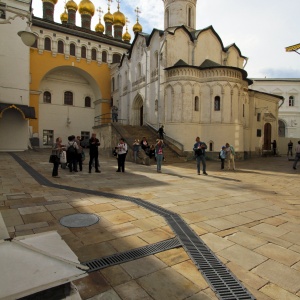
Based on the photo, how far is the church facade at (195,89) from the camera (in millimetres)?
20656

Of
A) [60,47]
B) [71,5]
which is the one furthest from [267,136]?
[71,5]

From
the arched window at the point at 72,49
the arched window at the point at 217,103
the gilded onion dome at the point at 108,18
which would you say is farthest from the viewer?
the gilded onion dome at the point at 108,18

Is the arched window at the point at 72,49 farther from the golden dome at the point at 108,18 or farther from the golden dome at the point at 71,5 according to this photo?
the golden dome at the point at 108,18

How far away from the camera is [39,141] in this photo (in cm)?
2970

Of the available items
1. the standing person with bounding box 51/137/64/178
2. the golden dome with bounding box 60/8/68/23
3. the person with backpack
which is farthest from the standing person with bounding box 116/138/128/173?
the golden dome with bounding box 60/8/68/23

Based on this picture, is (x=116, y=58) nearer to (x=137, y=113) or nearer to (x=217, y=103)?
(x=137, y=113)

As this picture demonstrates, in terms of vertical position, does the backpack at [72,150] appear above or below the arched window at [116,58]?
below

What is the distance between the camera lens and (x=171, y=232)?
4.21 m

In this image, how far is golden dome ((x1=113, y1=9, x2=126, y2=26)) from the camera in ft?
134

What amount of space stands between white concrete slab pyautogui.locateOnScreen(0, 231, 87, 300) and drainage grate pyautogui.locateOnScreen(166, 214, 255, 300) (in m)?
1.78

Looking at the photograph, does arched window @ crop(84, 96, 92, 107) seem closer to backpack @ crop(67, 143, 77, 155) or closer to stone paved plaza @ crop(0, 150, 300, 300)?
backpack @ crop(67, 143, 77, 155)

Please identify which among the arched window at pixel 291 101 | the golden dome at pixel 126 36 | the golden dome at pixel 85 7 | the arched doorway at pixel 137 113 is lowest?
the arched doorway at pixel 137 113

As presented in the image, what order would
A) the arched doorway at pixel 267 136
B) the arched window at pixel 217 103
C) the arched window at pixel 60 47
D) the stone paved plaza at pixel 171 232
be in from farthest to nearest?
the arched window at pixel 60 47 < the arched doorway at pixel 267 136 < the arched window at pixel 217 103 < the stone paved plaza at pixel 171 232

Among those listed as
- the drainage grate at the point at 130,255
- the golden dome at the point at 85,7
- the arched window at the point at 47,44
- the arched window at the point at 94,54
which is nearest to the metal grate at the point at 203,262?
the drainage grate at the point at 130,255
